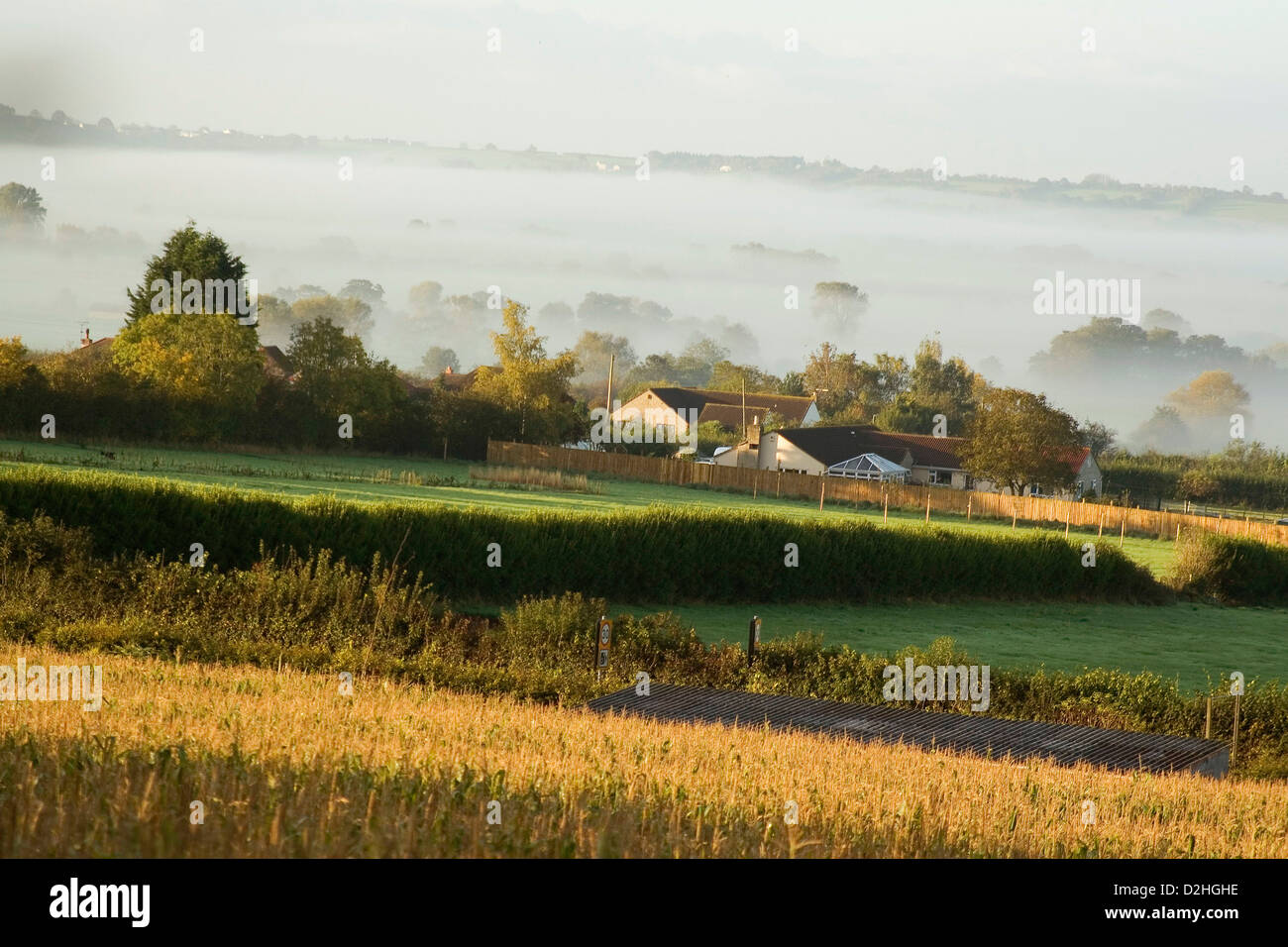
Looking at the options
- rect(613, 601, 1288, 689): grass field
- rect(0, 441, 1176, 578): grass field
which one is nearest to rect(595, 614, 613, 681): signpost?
rect(613, 601, 1288, 689): grass field

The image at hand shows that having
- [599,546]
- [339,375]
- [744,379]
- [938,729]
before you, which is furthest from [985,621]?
[744,379]

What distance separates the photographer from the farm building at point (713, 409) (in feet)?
422

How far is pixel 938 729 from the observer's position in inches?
676

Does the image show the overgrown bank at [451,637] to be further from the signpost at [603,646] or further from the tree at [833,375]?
the tree at [833,375]

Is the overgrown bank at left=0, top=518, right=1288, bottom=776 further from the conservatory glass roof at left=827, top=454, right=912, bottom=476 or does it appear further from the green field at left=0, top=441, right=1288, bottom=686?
the conservatory glass roof at left=827, top=454, right=912, bottom=476

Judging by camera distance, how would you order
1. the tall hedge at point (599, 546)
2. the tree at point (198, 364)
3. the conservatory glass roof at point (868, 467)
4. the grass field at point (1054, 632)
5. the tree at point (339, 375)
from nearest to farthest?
the tall hedge at point (599, 546)
the grass field at point (1054, 632)
the tree at point (198, 364)
the tree at point (339, 375)
the conservatory glass roof at point (868, 467)

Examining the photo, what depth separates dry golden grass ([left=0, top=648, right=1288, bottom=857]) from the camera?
666 cm

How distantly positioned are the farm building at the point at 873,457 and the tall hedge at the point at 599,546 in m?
55.9

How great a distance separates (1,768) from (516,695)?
10403 millimetres

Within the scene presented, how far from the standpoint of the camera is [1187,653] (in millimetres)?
34000

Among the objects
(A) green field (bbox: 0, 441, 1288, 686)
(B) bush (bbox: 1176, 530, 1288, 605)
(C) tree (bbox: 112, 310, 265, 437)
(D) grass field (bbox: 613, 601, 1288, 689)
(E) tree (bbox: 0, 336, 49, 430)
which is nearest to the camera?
(D) grass field (bbox: 613, 601, 1288, 689)

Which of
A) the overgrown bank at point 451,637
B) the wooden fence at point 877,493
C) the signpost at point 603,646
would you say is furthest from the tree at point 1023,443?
the signpost at point 603,646

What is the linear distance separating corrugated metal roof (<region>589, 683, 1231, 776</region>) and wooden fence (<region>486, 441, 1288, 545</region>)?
147 feet

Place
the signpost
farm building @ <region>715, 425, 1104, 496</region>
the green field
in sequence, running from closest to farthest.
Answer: the signpost, the green field, farm building @ <region>715, 425, 1104, 496</region>
